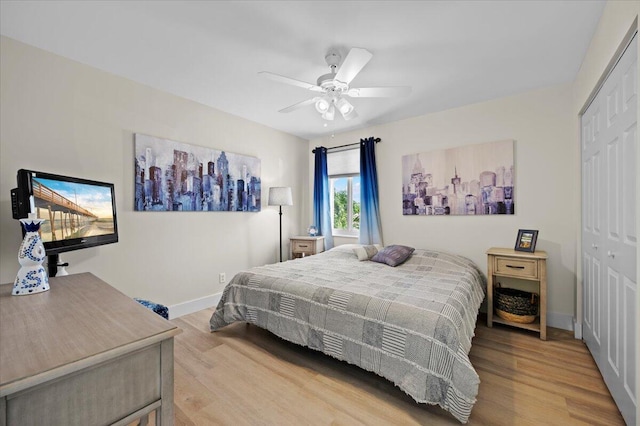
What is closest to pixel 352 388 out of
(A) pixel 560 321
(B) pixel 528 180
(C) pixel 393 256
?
(C) pixel 393 256

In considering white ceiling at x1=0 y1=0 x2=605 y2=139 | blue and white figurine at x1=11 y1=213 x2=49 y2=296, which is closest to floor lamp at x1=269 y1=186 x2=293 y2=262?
white ceiling at x1=0 y1=0 x2=605 y2=139

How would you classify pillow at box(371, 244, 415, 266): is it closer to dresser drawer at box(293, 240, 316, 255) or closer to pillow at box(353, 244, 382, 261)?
pillow at box(353, 244, 382, 261)

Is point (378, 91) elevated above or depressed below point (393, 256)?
above

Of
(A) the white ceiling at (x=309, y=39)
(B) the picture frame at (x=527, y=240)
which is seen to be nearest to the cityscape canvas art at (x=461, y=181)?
(B) the picture frame at (x=527, y=240)

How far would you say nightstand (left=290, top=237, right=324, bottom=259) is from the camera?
409cm

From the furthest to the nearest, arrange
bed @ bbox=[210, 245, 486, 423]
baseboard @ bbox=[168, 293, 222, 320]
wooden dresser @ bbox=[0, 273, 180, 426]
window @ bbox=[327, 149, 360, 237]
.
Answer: window @ bbox=[327, 149, 360, 237] < baseboard @ bbox=[168, 293, 222, 320] < bed @ bbox=[210, 245, 486, 423] < wooden dresser @ bbox=[0, 273, 180, 426]

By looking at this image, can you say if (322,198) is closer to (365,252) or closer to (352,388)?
(365,252)

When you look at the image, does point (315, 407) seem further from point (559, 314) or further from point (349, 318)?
point (559, 314)

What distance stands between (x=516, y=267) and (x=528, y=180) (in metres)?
0.96

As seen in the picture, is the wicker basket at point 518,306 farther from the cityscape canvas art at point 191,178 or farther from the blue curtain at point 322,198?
the cityscape canvas art at point 191,178

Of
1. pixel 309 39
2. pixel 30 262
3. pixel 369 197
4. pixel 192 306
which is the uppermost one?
pixel 309 39

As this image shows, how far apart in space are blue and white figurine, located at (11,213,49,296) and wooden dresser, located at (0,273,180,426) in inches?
8.5

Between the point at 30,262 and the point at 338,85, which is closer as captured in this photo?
the point at 30,262

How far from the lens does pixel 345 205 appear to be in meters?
4.37
